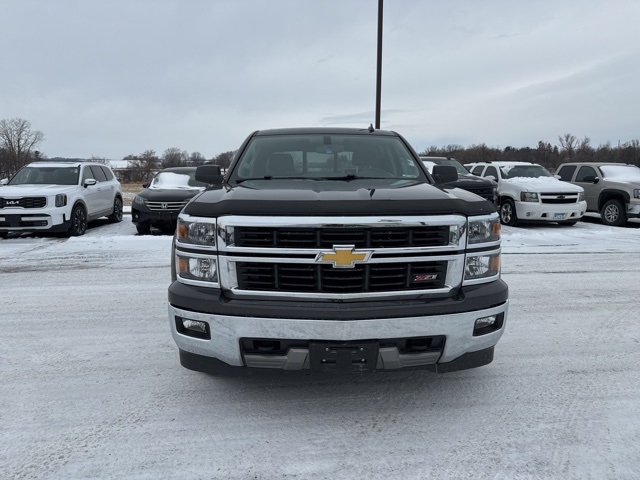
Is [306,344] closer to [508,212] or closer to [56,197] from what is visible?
[56,197]

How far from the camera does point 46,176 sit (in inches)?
485

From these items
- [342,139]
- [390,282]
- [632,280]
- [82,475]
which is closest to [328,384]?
[390,282]

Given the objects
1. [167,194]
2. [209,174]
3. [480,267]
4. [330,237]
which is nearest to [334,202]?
[330,237]

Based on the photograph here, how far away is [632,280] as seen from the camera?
700 centimetres

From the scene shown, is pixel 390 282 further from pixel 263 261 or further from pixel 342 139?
pixel 342 139

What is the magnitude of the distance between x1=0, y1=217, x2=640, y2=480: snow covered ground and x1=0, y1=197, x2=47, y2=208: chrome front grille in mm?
6038

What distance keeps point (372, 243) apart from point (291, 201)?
1.70ft

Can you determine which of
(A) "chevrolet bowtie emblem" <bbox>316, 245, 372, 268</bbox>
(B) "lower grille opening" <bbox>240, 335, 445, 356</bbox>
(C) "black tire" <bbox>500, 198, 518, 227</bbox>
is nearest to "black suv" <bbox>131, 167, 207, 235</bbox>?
(C) "black tire" <bbox>500, 198, 518, 227</bbox>

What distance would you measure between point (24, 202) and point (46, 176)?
1656 millimetres

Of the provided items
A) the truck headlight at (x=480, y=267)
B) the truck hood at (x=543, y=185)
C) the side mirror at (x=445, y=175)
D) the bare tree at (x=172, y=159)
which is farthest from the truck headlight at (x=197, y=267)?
the bare tree at (x=172, y=159)

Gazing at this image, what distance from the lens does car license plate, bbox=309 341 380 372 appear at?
2875mm

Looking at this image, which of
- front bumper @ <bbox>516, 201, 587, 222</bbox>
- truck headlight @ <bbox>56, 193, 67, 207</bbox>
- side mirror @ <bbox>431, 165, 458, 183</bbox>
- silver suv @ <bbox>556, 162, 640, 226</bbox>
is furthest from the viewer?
silver suv @ <bbox>556, 162, 640, 226</bbox>

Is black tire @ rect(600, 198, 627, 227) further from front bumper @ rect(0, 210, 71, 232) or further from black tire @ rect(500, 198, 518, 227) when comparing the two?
front bumper @ rect(0, 210, 71, 232)

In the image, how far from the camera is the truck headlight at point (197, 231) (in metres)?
3.03
